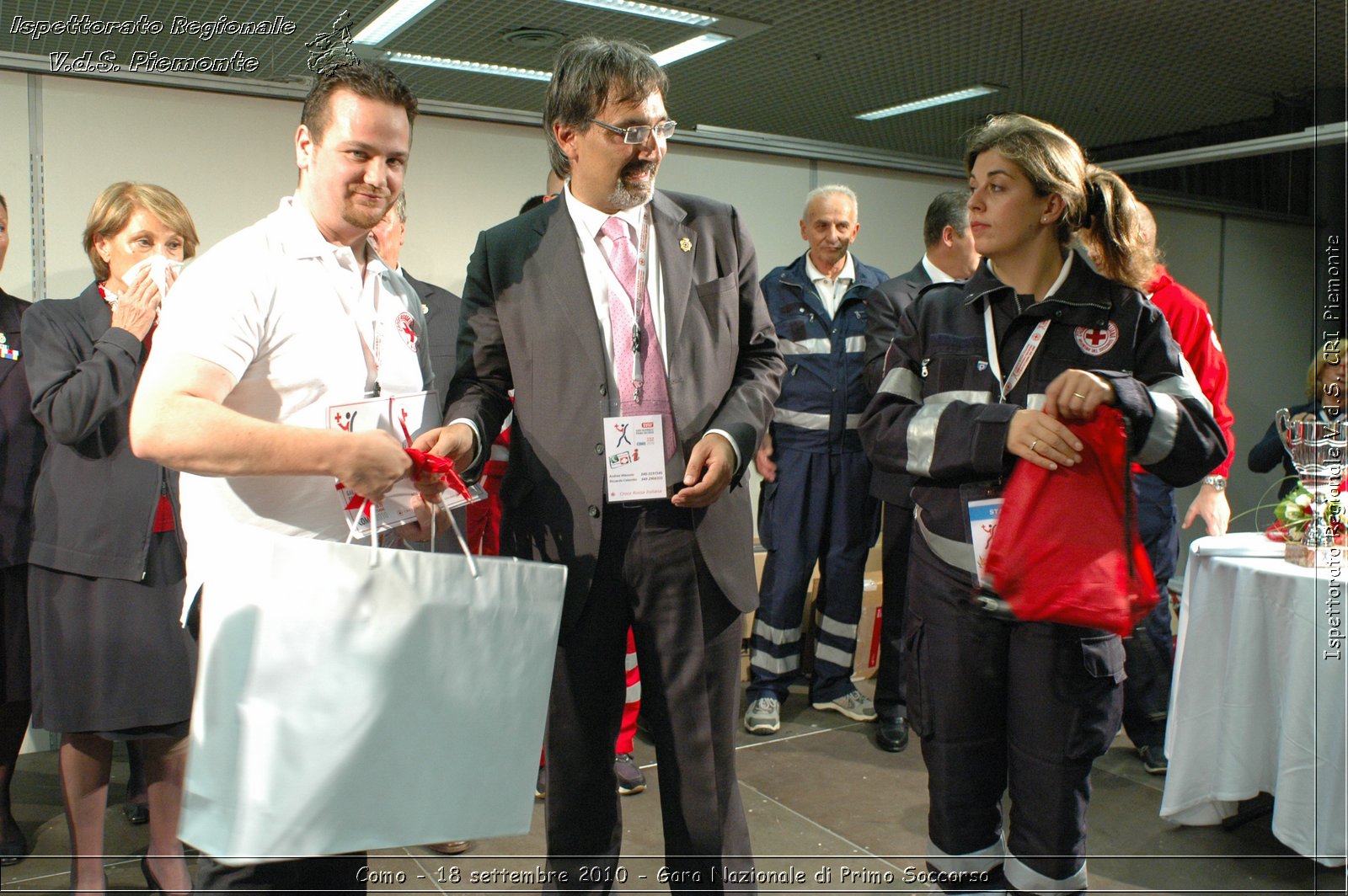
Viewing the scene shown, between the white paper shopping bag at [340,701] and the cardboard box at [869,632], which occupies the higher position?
the white paper shopping bag at [340,701]

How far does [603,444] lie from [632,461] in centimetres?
6

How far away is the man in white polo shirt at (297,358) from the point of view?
125cm

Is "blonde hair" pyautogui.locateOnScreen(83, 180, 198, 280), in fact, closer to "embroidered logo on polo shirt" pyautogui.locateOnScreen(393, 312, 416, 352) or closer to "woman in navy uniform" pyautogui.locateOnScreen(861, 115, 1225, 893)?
"embroidered logo on polo shirt" pyautogui.locateOnScreen(393, 312, 416, 352)

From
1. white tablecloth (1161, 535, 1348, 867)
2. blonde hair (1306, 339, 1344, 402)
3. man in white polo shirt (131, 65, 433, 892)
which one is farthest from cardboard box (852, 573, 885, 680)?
man in white polo shirt (131, 65, 433, 892)

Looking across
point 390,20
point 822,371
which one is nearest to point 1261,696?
point 822,371

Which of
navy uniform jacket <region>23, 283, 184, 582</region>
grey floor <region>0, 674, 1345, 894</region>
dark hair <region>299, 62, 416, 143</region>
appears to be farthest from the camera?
grey floor <region>0, 674, 1345, 894</region>

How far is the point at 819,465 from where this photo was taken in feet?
12.5

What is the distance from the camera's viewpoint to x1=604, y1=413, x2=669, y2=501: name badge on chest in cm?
166

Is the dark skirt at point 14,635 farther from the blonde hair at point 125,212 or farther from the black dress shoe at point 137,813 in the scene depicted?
the blonde hair at point 125,212

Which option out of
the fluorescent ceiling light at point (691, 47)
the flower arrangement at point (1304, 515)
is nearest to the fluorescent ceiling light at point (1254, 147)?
the fluorescent ceiling light at point (691, 47)

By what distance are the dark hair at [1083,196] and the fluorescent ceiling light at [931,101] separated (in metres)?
3.49

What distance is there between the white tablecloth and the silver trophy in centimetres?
6

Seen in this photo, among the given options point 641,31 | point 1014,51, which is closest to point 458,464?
point 641,31

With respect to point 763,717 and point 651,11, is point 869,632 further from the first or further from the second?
point 651,11
